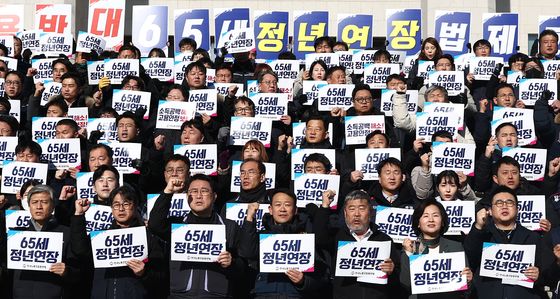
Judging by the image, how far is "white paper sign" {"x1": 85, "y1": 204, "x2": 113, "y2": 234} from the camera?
10.2 metres

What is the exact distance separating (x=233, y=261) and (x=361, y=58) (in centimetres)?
774

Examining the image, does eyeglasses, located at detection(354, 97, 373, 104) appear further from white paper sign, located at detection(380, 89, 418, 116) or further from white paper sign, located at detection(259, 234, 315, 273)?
white paper sign, located at detection(259, 234, 315, 273)

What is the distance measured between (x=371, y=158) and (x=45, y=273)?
3.98 m

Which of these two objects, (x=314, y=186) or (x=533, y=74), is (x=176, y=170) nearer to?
(x=314, y=186)

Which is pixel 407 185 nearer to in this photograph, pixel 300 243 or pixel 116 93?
pixel 300 243

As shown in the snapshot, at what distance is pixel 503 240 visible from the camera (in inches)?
372

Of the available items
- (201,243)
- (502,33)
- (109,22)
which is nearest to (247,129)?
(201,243)

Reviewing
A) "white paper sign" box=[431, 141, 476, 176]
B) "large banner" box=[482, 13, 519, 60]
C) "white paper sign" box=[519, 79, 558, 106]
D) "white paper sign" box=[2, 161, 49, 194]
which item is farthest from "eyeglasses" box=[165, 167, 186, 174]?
"large banner" box=[482, 13, 519, 60]

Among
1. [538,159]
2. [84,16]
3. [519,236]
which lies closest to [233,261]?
[519,236]

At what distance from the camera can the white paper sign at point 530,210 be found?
418 inches

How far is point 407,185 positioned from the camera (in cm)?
1105

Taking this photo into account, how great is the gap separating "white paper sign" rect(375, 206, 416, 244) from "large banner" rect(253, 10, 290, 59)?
931 cm

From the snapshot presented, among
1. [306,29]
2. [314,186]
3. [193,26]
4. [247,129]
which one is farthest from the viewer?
[306,29]

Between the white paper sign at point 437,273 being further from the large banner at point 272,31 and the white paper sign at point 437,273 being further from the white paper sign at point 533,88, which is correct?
the large banner at point 272,31
